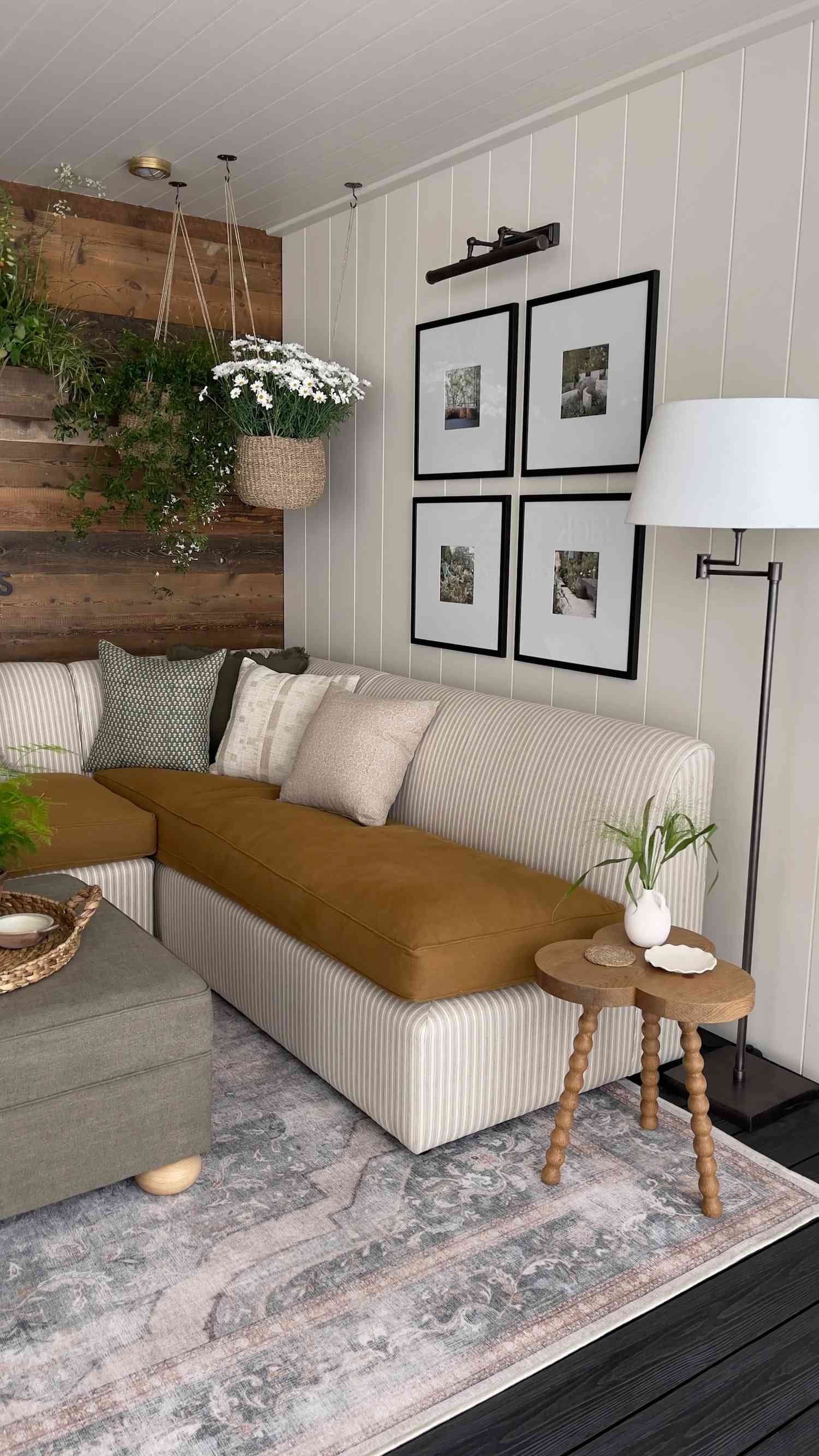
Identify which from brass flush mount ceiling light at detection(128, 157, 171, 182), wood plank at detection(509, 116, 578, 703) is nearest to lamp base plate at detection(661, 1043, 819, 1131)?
wood plank at detection(509, 116, 578, 703)

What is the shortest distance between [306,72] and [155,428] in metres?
1.34

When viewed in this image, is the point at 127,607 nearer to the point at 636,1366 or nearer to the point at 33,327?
the point at 33,327

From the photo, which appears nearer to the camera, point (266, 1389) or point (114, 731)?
point (266, 1389)

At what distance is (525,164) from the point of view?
3.28 metres

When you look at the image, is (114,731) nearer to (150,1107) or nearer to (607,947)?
(150,1107)

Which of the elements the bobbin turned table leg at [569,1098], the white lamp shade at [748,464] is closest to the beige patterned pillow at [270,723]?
the white lamp shade at [748,464]

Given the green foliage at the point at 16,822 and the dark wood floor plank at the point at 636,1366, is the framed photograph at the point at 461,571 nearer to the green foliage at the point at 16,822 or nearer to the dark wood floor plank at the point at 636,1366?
the green foliage at the point at 16,822

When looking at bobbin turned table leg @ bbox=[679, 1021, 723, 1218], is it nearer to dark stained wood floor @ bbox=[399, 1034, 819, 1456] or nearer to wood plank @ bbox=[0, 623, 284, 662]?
dark stained wood floor @ bbox=[399, 1034, 819, 1456]

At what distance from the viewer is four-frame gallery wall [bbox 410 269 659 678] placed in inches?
119

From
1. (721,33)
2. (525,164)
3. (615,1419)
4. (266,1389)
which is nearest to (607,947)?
(615,1419)

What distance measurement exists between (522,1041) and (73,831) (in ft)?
4.86

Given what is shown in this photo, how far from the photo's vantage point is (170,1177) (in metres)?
2.17

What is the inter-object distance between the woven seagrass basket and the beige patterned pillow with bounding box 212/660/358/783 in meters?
0.63

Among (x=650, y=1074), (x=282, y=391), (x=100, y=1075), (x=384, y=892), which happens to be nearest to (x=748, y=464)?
(x=384, y=892)
